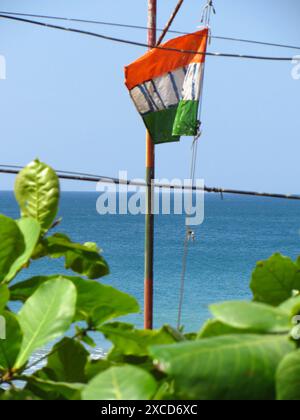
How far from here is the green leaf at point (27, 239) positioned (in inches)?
17.2

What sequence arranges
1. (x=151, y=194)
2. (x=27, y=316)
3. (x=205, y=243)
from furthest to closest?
1. (x=205, y=243)
2. (x=151, y=194)
3. (x=27, y=316)

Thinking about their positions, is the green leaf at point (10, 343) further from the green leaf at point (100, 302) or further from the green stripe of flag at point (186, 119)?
the green stripe of flag at point (186, 119)

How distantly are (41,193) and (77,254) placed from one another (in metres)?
0.08

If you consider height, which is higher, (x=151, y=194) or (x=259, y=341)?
(x=151, y=194)

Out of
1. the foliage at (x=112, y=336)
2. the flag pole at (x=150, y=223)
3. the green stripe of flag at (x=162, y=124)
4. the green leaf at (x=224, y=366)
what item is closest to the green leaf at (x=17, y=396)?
the foliage at (x=112, y=336)

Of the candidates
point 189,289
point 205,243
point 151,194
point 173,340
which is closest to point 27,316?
point 173,340

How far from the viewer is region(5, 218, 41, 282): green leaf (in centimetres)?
44

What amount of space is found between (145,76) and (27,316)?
18.6 ft

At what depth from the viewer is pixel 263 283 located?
47cm

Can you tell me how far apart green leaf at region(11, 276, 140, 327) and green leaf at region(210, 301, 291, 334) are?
12cm

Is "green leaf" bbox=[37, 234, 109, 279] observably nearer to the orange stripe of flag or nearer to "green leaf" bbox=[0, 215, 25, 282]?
"green leaf" bbox=[0, 215, 25, 282]

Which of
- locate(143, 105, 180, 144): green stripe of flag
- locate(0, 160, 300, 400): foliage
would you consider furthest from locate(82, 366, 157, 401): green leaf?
locate(143, 105, 180, 144): green stripe of flag

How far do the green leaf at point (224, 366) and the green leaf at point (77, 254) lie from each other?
215mm
